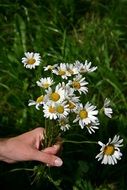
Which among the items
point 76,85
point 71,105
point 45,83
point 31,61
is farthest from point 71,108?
point 31,61

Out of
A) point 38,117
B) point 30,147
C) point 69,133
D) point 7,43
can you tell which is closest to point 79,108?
point 30,147

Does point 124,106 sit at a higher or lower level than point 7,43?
lower

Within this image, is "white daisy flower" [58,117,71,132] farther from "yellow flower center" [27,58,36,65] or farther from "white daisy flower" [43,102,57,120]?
"yellow flower center" [27,58,36,65]

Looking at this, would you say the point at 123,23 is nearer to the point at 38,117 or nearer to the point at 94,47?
the point at 94,47

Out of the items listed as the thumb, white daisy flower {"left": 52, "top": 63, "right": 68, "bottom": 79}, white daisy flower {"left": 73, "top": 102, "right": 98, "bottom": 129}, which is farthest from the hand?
white daisy flower {"left": 52, "top": 63, "right": 68, "bottom": 79}

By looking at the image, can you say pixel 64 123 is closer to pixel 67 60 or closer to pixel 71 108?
pixel 71 108

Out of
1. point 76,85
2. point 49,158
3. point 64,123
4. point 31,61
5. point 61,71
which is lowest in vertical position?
point 49,158
